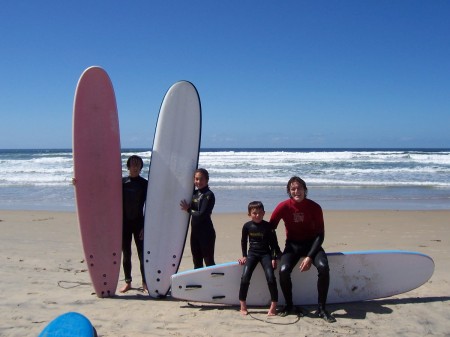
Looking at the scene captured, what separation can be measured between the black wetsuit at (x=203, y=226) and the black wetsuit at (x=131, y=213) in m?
0.55

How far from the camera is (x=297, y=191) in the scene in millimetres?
3287

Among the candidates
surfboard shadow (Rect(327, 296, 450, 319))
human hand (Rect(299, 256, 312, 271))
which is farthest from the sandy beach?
human hand (Rect(299, 256, 312, 271))

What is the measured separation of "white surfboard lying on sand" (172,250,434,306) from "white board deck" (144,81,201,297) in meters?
0.37

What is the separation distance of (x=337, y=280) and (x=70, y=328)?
2.19 m

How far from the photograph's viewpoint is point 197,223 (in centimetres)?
356

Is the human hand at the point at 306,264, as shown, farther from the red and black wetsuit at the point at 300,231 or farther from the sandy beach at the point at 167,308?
the sandy beach at the point at 167,308

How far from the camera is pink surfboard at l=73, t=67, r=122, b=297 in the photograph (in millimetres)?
3844

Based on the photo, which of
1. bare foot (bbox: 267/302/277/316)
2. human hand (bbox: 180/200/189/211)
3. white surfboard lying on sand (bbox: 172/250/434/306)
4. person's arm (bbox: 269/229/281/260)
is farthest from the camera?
human hand (bbox: 180/200/189/211)

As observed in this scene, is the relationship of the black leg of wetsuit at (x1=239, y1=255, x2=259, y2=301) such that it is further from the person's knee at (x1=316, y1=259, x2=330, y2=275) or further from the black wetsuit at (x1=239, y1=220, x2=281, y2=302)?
the person's knee at (x1=316, y1=259, x2=330, y2=275)

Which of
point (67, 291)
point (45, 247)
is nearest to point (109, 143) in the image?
point (67, 291)

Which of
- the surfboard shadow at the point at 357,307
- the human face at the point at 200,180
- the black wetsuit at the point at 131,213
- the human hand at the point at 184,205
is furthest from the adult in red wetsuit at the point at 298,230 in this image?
the black wetsuit at the point at 131,213

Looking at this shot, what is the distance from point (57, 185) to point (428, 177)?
14209 mm

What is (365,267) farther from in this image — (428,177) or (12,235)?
(428,177)

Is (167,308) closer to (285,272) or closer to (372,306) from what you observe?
(285,272)
